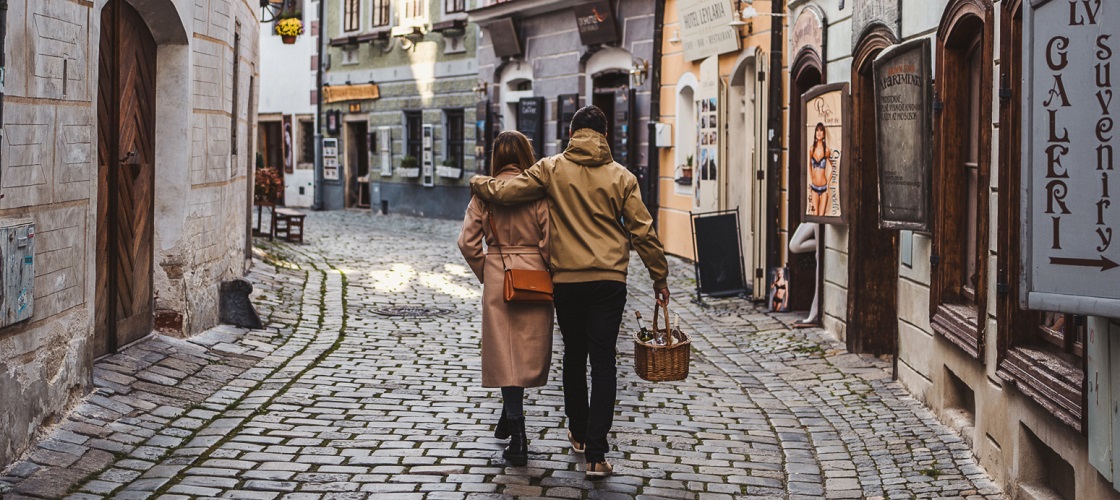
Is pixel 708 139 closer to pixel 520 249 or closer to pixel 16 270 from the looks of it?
pixel 520 249

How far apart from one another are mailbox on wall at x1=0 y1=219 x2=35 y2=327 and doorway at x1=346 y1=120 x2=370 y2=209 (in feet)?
82.4

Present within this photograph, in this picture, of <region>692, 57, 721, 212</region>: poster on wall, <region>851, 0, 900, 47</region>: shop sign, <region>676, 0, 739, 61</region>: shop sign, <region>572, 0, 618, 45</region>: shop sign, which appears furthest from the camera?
<region>572, 0, 618, 45</region>: shop sign

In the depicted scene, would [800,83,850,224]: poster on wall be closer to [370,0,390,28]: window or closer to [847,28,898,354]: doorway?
[847,28,898,354]: doorway

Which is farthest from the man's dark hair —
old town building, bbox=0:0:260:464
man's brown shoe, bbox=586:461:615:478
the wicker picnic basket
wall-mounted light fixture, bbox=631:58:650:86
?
wall-mounted light fixture, bbox=631:58:650:86

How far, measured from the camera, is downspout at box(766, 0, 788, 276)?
43.0ft

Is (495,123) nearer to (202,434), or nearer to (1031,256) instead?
(202,434)

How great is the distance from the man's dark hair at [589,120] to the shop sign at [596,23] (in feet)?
45.9

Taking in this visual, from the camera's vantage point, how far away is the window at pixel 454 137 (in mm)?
27422

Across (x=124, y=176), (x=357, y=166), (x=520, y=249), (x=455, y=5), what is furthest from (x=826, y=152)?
(x=357, y=166)

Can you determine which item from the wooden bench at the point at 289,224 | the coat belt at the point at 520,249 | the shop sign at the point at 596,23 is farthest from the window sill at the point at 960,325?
the shop sign at the point at 596,23

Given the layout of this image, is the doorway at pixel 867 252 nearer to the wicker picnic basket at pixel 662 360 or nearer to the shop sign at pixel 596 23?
the wicker picnic basket at pixel 662 360

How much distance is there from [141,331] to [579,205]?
12.6 ft

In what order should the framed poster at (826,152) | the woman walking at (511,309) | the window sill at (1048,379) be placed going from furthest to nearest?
the framed poster at (826,152), the woman walking at (511,309), the window sill at (1048,379)

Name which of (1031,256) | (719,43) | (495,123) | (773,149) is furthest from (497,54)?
(1031,256)
